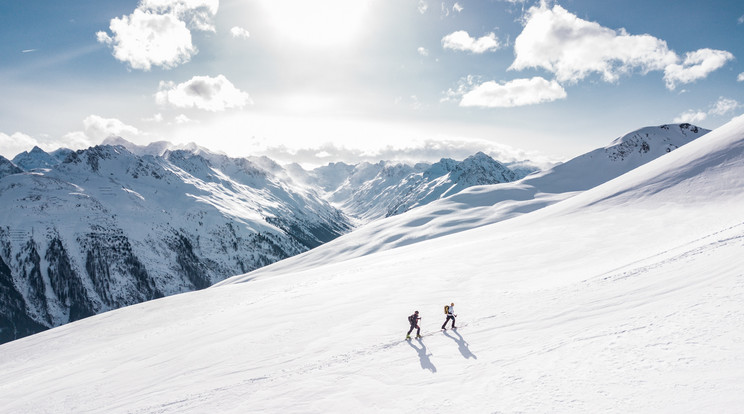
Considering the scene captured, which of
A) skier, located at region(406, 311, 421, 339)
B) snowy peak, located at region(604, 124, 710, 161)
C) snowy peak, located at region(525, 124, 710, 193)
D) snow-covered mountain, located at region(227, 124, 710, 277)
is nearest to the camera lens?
skier, located at region(406, 311, 421, 339)

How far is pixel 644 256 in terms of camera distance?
22.6 metres

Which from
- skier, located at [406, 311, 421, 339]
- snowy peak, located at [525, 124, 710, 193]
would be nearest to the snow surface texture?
skier, located at [406, 311, 421, 339]

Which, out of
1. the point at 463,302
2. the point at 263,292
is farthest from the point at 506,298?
the point at 263,292

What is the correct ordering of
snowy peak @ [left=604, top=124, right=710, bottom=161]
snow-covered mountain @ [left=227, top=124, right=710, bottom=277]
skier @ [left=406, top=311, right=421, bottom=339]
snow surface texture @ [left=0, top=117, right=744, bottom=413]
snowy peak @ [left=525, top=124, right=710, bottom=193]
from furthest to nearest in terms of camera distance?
snowy peak @ [left=604, top=124, right=710, bottom=161], snowy peak @ [left=525, top=124, right=710, bottom=193], snow-covered mountain @ [left=227, top=124, right=710, bottom=277], skier @ [left=406, top=311, right=421, bottom=339], snow surface texture @ [left=0, top=117, right=744, bottom=413]

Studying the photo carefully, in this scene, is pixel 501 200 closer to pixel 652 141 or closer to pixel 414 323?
pixel 652 141

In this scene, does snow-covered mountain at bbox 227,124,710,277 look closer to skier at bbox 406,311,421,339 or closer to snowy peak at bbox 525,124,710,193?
snowy peak at bbox 525,124,710,193

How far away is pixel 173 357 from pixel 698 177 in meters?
54.5

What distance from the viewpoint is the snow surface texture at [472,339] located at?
34.4 feet

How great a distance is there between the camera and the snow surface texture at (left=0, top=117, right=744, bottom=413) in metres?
10.5

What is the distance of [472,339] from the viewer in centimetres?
1554

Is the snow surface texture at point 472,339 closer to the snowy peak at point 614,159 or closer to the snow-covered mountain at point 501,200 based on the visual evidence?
the snow-covered mountain at point 501,200

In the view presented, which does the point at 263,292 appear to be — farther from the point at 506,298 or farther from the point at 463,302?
the point at 506,298

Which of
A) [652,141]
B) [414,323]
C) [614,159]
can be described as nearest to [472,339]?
[414,323]

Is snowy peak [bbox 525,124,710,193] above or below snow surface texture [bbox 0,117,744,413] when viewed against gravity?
above
